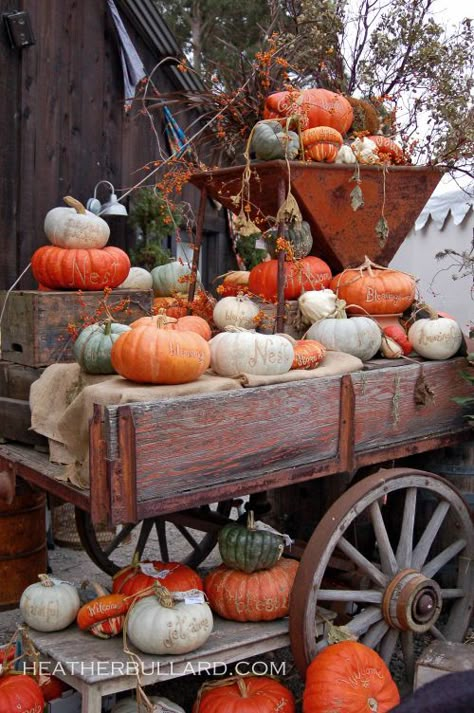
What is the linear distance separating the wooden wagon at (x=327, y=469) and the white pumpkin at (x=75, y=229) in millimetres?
508

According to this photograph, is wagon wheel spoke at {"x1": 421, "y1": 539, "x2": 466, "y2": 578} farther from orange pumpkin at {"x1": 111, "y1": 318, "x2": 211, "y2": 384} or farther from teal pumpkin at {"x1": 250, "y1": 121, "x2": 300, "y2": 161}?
teal pumpkin at {"x1": 250, "y1": 121, "x2": 300, "y2": 161}

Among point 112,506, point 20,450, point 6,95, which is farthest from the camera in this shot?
point 6,95

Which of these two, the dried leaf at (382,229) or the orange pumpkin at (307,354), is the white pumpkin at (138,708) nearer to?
the orange pumpkin at (307,354)

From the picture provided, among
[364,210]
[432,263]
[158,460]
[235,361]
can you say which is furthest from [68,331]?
[432,263]

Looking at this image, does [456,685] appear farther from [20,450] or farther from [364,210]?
[364,210]

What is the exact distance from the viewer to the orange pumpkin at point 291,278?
3.77 m

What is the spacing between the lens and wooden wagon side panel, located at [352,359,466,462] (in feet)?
10.3

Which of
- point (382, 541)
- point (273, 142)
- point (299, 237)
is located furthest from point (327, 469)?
point (273, 142)

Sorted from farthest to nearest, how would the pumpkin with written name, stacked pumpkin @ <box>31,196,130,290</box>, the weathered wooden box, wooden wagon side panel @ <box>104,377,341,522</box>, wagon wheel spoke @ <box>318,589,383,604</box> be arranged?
stacked pumpkin @ <box>31,196,130,290</box> → the weathered wooden box → wagon wheel spoke @ <box>318,589,383,604</box> → the pumpkin with written name → wooden wagon side panel @ <box>104,377,341,522</box>

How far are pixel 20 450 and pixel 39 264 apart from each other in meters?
0.93

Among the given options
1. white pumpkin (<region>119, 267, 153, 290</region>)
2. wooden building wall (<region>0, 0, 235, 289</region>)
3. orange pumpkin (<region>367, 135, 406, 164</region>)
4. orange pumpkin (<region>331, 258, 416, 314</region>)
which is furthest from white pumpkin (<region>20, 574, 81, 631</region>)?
wooden building wall (<region>0, 0, 235, 289</region>)

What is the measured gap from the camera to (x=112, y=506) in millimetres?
2398

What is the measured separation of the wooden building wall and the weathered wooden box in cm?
169

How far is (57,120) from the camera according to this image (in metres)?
5.58
